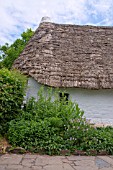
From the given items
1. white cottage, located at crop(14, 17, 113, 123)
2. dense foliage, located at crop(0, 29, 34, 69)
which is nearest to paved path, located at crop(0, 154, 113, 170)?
white cottage, located at crop(14, 17, 113, 123)

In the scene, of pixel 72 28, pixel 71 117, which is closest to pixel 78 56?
pixel 72 28

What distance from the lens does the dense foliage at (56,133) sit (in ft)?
17.5

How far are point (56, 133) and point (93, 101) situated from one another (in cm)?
341

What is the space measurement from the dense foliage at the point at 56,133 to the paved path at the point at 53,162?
302 mm

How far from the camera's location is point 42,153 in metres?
5.18

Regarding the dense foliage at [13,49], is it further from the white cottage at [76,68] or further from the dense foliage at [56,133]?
the dense foliage at [56,133]

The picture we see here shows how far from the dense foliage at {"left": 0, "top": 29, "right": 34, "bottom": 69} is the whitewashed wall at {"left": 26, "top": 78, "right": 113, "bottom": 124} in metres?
7.26

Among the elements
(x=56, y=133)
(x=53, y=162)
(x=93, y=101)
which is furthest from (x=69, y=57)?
(x=53, y=162)

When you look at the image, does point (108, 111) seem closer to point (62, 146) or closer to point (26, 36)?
point (62, 146)

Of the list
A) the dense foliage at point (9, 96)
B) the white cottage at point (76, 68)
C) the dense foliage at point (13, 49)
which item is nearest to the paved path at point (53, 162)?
the dense foliage at point (9, 96)

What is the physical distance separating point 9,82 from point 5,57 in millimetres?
10435

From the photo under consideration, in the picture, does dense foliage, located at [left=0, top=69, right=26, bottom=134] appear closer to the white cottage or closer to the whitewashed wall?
the white cottage

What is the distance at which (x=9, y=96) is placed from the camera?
6.09 metres

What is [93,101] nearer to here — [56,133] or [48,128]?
[56,133]
